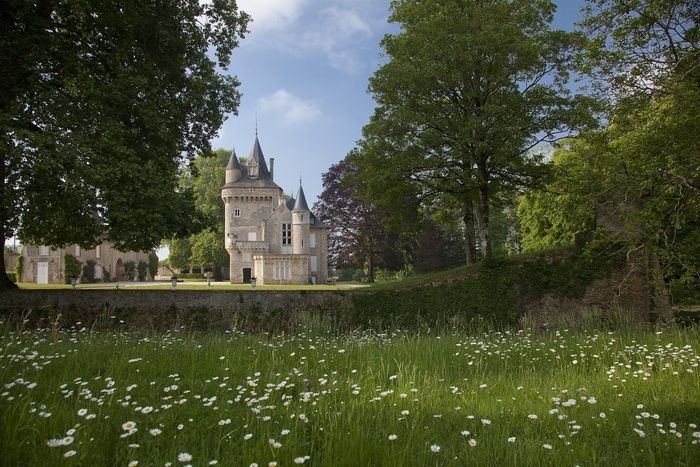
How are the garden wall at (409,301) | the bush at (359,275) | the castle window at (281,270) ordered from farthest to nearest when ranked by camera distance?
the bush at (359,275), the castle window at (281,270), the garden wall at (409,301)

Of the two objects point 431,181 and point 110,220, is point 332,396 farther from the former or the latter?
point 431,181

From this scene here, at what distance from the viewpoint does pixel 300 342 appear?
24.9 ft

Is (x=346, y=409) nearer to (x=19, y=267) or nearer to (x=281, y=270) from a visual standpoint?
(x=281, y=270)

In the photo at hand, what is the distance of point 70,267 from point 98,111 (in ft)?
116

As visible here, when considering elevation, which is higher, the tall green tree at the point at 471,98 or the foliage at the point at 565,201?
the tall green tree at the point at 471,98

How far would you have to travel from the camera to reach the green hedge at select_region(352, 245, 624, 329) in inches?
587

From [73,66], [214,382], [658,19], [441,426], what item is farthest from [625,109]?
[73,66]

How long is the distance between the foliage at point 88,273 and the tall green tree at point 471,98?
36558mm

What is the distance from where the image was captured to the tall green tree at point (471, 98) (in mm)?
17000

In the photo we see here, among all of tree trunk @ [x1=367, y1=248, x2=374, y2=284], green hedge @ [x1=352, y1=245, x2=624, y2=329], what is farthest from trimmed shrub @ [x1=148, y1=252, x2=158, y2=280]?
green hedge @ [x1=352, y1=245, x2=624, y2=329]

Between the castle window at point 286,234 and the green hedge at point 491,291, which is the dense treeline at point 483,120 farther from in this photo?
the castle window at point 286,234

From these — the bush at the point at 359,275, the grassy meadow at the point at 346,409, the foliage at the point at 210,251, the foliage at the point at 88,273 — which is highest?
the foliage at the point at 210,251

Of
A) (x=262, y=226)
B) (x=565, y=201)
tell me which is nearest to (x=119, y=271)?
(x=262, y=226)

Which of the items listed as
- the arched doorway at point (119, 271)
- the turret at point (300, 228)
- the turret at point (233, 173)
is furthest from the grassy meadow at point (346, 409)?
the arched doorway at point (119, 271)
